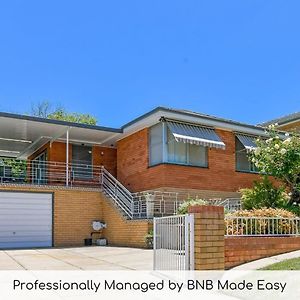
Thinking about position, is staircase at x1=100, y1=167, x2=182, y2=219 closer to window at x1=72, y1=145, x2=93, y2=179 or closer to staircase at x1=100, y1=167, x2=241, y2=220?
staircase at x1=100, y1=167, x2=241, y2=220

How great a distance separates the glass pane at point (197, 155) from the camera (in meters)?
22.8

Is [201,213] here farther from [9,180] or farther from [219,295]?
[9,180]

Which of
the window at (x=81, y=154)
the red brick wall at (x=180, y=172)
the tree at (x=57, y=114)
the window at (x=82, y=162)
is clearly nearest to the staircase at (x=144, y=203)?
the red brick wall at (x=180, y=172)

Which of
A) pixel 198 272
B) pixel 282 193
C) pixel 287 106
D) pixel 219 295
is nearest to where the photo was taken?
pixel 219 295

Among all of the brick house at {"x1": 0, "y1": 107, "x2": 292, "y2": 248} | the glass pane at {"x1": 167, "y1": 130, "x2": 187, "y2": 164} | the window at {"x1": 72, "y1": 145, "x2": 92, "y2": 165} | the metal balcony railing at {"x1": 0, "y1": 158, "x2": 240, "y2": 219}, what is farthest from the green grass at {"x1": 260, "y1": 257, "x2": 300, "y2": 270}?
the window at {"x1": 72, "y1": 145, "x2": 92, "y2": 165}

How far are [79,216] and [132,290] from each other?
1475 centimetres

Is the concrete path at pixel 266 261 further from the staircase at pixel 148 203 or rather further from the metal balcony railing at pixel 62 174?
the metal balcony railing at pixel 62 174

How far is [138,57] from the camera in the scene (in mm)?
29406

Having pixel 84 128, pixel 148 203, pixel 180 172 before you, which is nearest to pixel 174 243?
pixel 148 203

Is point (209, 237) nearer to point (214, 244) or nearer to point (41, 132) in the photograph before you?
point (214, 244)

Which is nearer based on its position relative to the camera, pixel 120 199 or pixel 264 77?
pixel 120 199

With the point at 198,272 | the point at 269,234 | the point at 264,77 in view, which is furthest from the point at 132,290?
the point at 264,77

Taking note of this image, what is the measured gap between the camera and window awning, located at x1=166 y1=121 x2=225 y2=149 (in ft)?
69.4

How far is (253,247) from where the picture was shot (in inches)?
438
